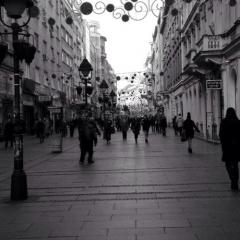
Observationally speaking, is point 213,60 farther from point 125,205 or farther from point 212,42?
point 125,205

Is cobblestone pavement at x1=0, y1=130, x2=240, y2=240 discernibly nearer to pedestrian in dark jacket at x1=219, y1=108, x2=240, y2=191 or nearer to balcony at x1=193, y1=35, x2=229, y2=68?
pedestrian in dark jacket at x1=219, y1=108, x2=240, y2=191

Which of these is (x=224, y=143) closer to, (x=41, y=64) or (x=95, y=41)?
(x=41, y=64)

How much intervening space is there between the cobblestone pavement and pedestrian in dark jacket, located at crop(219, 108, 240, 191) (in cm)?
35

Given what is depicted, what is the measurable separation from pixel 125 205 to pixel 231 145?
2.78 m

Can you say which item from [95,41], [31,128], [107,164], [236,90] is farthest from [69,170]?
[95,41]

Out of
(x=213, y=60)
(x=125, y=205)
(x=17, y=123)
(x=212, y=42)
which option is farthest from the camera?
(x=213, y=60)

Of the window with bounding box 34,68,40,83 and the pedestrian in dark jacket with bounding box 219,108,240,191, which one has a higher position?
the window with bounding box 34,68,40,83

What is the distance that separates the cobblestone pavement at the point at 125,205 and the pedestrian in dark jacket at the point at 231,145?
13.7 inches

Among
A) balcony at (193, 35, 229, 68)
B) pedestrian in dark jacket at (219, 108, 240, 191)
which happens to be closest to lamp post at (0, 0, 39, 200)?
pedestrian in dark jacket at (219, 108, 240, 191)

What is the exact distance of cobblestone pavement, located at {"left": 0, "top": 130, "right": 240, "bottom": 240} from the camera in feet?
21.5

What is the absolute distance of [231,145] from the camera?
1008cm

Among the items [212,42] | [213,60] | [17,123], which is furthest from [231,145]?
[212,42]

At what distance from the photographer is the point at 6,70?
37.0 metres

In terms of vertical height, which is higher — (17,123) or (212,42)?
(212,42)
